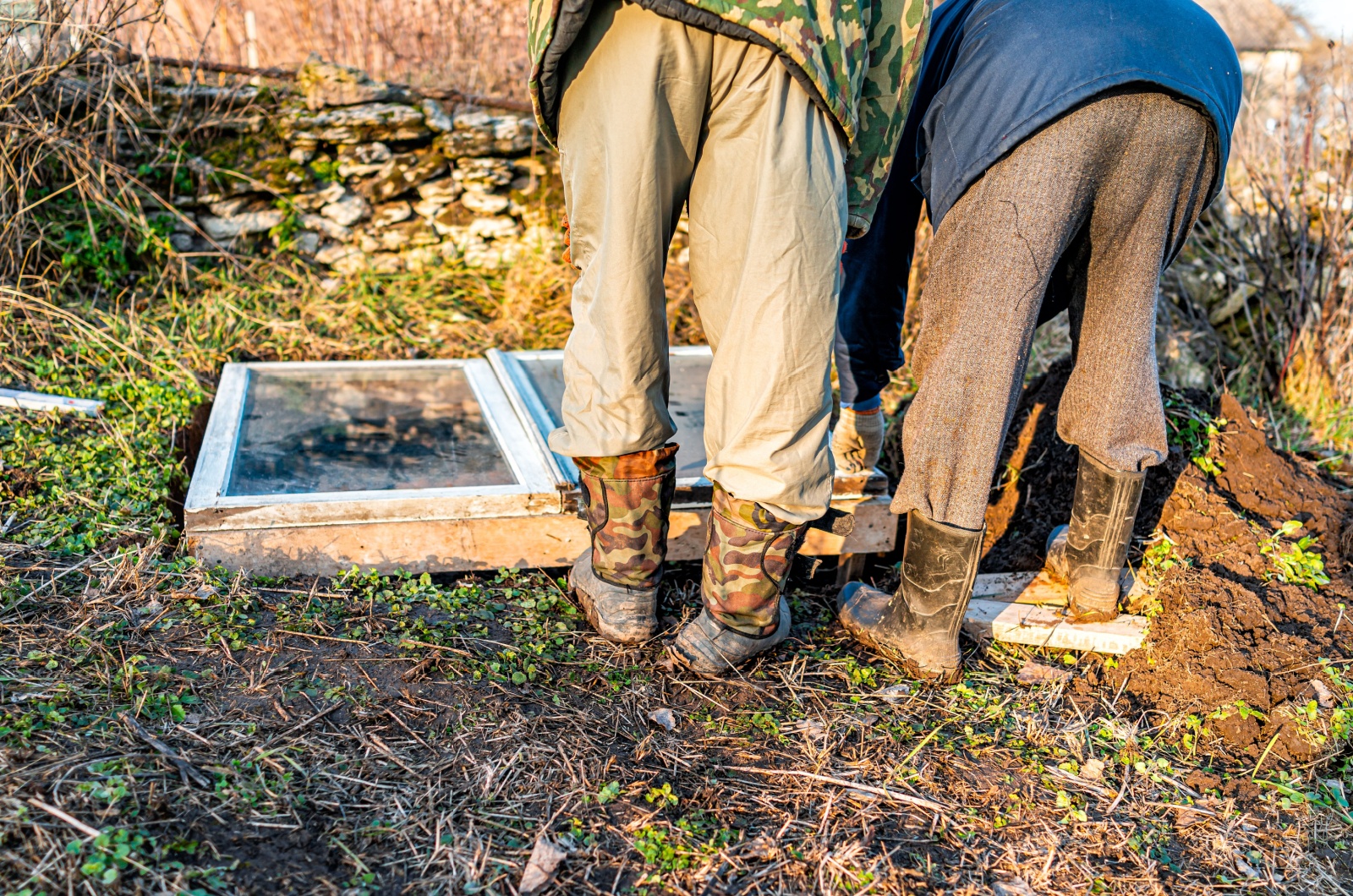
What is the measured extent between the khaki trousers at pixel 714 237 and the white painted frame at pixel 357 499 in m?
0.62

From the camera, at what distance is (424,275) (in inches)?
185

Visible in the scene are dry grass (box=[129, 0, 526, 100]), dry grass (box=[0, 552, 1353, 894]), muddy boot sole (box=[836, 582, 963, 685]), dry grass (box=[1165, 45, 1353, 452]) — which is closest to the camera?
dry grass (box=[0, 552, 1353, 894])

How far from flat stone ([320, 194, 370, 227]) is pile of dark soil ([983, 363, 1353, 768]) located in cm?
349

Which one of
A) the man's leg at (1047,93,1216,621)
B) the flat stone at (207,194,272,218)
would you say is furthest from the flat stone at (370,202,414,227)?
the man's leg at (1047,93,1216,621)

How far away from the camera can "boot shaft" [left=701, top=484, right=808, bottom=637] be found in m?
1.94

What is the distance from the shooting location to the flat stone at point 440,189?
4.84 metres

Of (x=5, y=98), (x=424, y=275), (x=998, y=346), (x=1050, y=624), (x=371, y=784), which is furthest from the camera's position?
(x=424, y=275)

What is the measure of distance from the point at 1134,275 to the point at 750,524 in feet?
3.41

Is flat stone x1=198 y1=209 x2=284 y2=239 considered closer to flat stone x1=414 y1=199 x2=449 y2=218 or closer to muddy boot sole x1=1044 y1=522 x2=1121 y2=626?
flat stone x1=414 y1=199 x2=449 y2=218

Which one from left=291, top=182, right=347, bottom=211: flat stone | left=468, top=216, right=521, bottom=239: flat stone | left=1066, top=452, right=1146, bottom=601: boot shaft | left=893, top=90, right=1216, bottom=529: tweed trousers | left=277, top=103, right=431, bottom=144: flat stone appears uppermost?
left=893, top=90, right=1216, bottom=529: tweed trousers

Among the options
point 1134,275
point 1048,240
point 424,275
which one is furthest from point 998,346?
point 424,275

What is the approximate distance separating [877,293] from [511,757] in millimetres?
1568

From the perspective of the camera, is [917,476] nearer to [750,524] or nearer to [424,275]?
[750,524]

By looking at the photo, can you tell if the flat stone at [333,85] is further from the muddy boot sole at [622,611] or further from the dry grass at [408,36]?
the muddy boot sole at [622,611]
